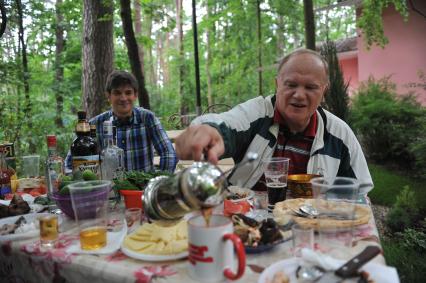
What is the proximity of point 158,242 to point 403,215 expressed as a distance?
347cm

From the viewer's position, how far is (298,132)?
2.09 meters

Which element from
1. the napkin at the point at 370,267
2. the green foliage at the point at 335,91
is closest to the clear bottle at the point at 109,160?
the napkin at the point at 370,267

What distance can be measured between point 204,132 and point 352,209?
55 cm

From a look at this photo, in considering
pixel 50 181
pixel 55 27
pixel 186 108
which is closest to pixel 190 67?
pixel 186 108

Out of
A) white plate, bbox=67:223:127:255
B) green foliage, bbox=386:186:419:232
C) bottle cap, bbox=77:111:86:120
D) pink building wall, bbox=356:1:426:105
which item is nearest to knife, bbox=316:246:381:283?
white plate, bbox=67:223:127:255

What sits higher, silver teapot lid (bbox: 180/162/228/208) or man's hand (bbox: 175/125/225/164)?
man's hand (bbox: 175/125/225/164)

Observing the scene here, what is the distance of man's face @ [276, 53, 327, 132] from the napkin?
122 cm

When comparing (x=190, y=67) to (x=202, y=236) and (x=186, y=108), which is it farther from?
(x=202, y=236)

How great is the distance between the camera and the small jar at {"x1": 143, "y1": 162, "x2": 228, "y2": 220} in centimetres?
85

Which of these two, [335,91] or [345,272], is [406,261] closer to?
[345,272]

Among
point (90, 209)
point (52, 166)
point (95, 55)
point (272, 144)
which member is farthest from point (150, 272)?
point (95, 55)

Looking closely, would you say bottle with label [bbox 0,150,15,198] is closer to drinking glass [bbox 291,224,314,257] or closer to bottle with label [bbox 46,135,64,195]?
bottle with label [bbox 46,135,64,195]

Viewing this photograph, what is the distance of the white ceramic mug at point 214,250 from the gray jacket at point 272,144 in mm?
1062

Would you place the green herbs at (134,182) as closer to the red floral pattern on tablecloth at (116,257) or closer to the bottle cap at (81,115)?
the bottle cap at (81,115)
